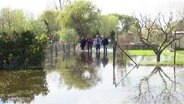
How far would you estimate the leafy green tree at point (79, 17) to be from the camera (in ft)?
235

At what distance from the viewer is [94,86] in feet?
61.3

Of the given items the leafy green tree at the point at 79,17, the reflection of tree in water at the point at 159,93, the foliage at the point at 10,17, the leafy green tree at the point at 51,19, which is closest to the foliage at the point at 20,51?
the reflection of tree in water at the point at 159,93

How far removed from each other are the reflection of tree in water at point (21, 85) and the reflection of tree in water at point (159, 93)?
368cm

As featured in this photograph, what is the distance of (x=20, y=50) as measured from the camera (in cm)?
2720

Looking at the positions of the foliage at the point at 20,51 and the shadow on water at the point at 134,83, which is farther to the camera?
the foliage at the point at 20,51

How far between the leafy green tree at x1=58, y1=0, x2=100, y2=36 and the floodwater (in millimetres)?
46529

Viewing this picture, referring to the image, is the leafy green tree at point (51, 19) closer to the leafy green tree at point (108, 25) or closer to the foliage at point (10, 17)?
the foliage at point (10, 17)

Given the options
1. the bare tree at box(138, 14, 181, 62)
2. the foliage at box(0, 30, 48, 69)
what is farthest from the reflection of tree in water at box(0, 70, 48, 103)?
the bare tree at box(138, 14, 181, 62)

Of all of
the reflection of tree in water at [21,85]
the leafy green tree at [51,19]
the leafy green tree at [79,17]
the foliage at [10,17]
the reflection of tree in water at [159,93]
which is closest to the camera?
the reflection of tree in water at [159,93]

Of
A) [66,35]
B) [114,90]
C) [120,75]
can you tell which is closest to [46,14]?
[66,35]

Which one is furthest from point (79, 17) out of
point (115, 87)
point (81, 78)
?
point (115, 87)

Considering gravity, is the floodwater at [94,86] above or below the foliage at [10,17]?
below

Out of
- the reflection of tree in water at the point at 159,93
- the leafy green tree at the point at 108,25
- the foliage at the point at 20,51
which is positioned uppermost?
the leafy green tree at the point at 108,25

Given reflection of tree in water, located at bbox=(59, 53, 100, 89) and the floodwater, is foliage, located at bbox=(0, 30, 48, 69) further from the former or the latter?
reflection of tree in water, located at bbox=(59, 53, 100, 89)
